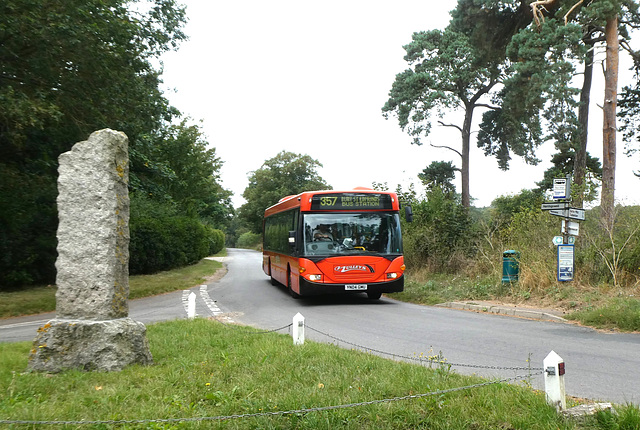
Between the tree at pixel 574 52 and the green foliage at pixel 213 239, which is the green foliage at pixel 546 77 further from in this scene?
the green foliage at pixel 213 239

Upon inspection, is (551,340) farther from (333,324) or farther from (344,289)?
(344,289)

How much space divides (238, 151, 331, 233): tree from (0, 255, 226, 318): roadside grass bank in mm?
50401

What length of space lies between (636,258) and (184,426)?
37.6 ft

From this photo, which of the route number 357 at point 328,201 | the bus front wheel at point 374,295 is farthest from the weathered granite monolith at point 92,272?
the bus front wheel at point 374,295

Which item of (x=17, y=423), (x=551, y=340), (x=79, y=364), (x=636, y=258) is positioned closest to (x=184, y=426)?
(x=17, y=423)

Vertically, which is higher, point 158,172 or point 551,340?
point 158,172

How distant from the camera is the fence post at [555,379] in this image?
380 cm

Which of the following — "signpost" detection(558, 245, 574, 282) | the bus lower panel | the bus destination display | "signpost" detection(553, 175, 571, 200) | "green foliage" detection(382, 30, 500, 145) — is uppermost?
"green foliage" detection(382, 30, 500, 145)

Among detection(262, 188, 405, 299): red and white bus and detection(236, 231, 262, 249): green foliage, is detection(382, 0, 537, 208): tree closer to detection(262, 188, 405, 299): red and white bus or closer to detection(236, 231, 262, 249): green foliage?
detection(262, 188, 405, 299): red and white bus

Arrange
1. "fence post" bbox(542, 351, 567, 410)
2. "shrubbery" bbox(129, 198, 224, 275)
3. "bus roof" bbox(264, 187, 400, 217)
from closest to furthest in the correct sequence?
"fence post" bbox(542, 351, 567, 410), "bus roof" bbox(264, 187, 400, 217), "shrubbery" bbox(129, 198, 224, 275)

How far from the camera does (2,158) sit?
1577cm

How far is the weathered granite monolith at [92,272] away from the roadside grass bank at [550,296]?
8238 millimetres

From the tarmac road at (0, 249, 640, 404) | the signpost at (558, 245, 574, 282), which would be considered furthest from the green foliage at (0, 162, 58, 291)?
the signpost at (558, 245, 574, 282)

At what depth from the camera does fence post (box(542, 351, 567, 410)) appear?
3.80m
